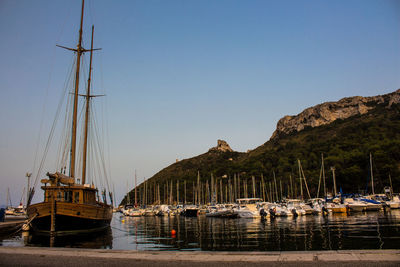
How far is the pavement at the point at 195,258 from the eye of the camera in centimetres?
831

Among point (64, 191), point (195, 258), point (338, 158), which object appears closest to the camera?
point (195, 258)

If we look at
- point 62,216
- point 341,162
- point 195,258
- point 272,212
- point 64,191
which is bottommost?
point 272,212

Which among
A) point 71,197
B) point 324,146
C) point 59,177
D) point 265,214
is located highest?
point 324,146

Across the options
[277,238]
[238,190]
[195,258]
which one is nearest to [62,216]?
[277,238]

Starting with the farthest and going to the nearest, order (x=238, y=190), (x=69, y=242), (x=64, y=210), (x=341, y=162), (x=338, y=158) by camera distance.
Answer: (x=238, y=190), (x=338, y=158), (x=341, y=162), (x=64, y=210), (x=69, y=242)

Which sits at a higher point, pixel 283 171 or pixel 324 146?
pixel 324 146

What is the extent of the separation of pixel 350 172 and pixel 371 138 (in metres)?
31.1

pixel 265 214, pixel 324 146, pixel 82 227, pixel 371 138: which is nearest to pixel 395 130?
pixel 371 138

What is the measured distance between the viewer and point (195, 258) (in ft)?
30.6

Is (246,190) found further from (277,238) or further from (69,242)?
(69,242)

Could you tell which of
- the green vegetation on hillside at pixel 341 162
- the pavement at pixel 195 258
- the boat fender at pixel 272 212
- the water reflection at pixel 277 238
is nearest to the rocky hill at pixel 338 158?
the green vegetation on hillside at pixel 341 162

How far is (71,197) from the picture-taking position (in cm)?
2830

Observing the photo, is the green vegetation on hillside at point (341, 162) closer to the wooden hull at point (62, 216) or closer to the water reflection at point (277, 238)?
the water reflection at point (277, 238)

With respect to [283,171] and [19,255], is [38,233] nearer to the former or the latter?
[19,255]
